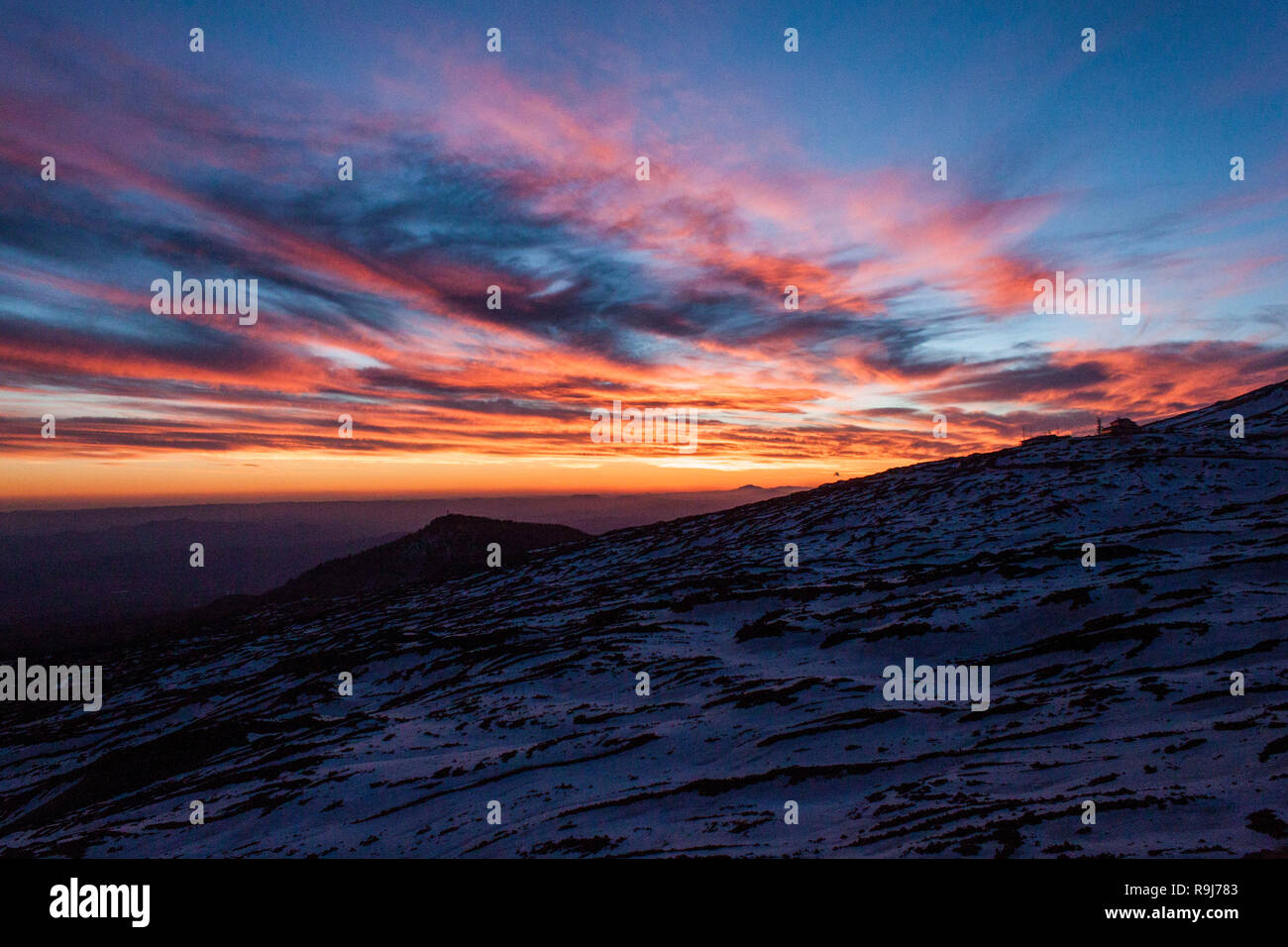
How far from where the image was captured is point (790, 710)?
2097 centimetres

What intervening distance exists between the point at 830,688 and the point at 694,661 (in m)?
7.06

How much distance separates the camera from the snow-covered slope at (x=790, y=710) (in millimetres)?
13648

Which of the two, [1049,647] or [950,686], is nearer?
[950,686]

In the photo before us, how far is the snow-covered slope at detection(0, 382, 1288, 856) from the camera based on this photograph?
13648 millimetres

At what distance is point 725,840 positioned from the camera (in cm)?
1330

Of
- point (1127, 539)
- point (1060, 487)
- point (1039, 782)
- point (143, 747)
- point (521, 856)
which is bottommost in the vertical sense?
point (143, 747)

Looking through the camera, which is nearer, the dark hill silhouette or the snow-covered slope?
the snow-covered slope

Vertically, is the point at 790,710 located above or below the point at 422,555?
below

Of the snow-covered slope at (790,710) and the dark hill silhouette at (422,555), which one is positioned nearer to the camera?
the snow-covered slope at (790,710)

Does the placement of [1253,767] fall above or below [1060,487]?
below

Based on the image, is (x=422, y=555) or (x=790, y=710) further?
(x=422, y=555)
